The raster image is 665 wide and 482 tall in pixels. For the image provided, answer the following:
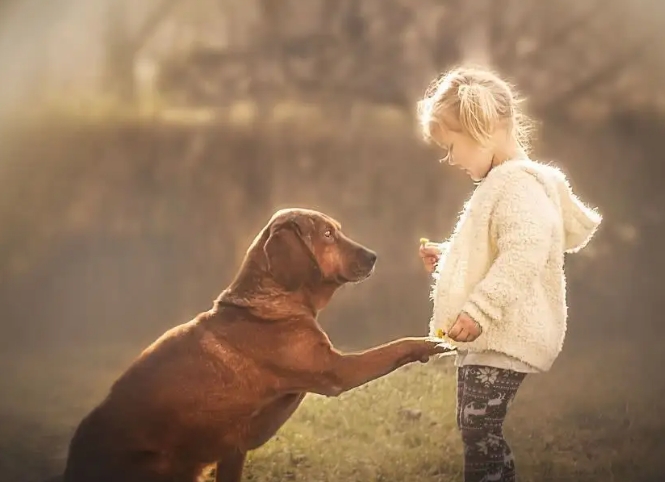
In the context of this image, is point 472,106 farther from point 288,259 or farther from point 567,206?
point 288,259

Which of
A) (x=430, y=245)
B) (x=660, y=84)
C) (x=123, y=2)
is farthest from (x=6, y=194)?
(x=660, y=84)

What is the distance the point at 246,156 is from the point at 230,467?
93cm

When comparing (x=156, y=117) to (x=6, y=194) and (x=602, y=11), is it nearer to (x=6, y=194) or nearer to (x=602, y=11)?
(x=6, y=194)

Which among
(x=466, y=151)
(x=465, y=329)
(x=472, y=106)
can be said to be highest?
(x=472, y=106)

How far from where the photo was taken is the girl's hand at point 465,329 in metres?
2.37

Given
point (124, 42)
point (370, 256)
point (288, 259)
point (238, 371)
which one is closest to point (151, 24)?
point (124, 42)

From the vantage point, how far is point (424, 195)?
2.77 meters

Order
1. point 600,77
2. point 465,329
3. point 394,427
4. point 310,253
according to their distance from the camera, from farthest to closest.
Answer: point 600,77 → point 394,427 → point 310,253 → point 465,329

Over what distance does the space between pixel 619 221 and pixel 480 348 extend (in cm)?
70

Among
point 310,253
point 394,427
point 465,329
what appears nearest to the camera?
point 465,329

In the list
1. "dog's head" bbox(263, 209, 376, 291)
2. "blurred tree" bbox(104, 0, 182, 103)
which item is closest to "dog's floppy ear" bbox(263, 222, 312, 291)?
"dog's head" bbox(263, 209, 376, 291)

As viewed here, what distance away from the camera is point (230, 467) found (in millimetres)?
2521

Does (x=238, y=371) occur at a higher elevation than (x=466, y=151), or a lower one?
lower

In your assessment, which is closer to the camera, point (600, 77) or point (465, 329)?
point (465, 329)
